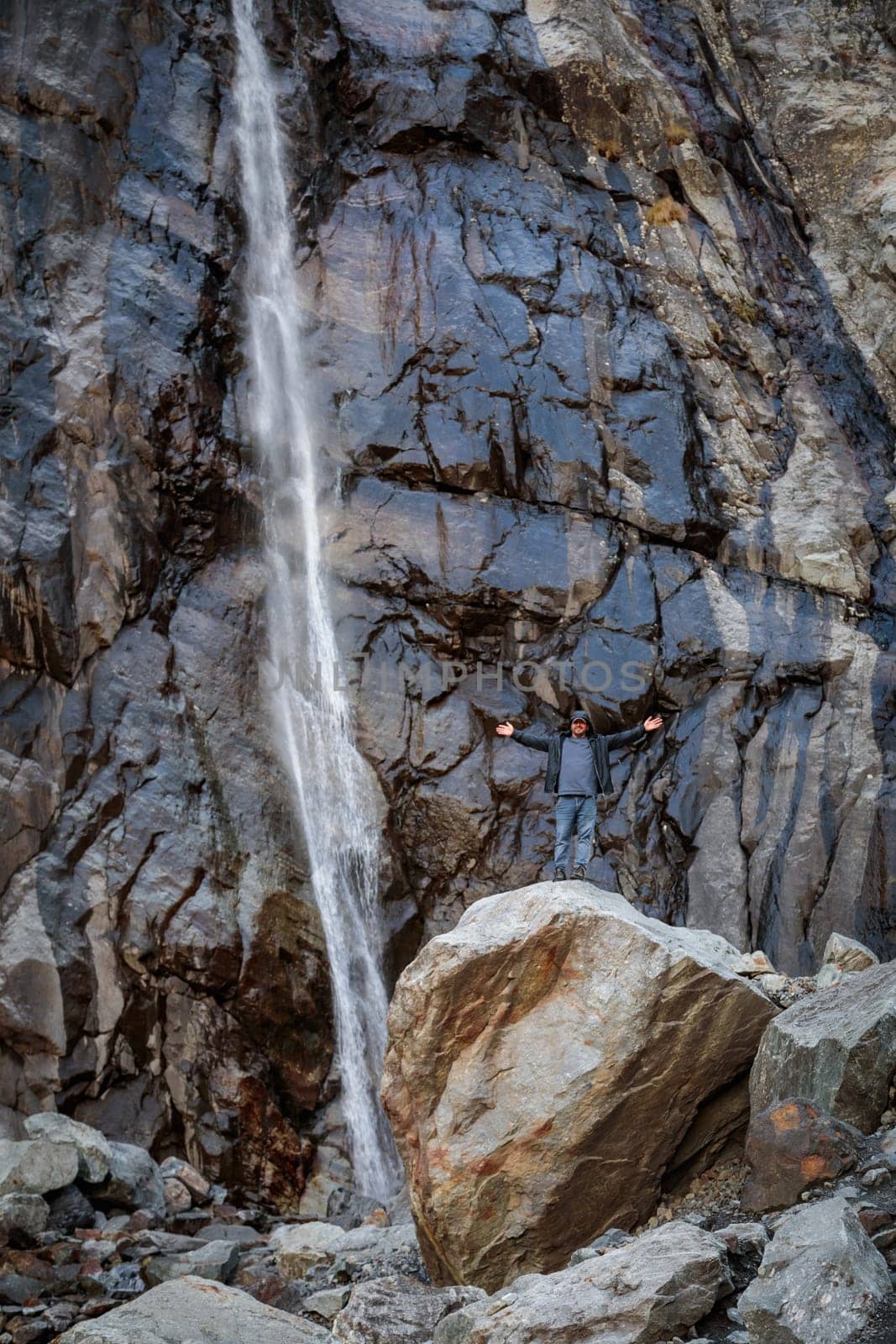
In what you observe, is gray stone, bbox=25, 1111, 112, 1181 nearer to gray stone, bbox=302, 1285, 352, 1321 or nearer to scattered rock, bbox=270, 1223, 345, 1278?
scattered rock, bbox=270, 1223, 345, 1278

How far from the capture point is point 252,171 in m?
17.8

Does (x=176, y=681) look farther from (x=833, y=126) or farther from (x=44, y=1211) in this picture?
(x=833, y=126)

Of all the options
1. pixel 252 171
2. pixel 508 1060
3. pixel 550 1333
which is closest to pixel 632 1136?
pixel 508 1060

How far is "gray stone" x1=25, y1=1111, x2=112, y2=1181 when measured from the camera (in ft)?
36.7

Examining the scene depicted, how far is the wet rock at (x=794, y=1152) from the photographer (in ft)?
18.9

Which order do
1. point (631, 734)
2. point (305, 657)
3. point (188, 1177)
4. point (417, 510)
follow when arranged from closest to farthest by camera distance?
point (631, 734), point (188, 1177), point (305, 657), point (417, 510)

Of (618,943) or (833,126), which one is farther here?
(833,126)

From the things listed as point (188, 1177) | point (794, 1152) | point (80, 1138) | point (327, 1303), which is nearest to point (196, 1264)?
point (327, 1303)

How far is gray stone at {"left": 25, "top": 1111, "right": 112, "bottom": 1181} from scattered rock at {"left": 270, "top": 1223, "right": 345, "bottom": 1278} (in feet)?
5.65

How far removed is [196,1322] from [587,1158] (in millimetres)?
2584

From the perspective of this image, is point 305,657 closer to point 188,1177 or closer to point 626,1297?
point 188,1177

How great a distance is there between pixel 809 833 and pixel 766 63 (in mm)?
13466

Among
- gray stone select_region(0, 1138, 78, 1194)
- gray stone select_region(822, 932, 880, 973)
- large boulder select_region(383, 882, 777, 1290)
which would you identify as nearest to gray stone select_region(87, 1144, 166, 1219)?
gray stone select_region(0, 1138, 78, 1194)

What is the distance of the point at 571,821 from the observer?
33.5 feet
